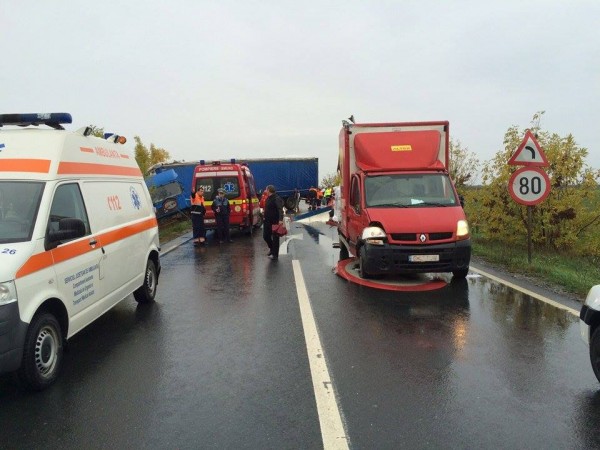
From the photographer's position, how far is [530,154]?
31.0 ft

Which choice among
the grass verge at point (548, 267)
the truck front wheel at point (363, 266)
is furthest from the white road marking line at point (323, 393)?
the grass verge at point (548, 267)

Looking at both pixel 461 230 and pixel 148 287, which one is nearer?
pixel 148 287

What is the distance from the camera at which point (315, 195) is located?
32812 mm

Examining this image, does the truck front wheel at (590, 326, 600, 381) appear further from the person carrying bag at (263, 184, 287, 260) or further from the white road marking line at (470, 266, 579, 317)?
the person carrying bag at (263, 184, 287, 260)

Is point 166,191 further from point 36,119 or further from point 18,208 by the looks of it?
point 18,208

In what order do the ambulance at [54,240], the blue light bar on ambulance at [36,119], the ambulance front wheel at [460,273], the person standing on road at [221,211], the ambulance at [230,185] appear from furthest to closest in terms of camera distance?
1. the ambulance at [230,185]
2. the person standing on road at [221,211]
3. the ambulance front wheel at [460,273]
4. the blue light bar on ambulance at [36,119]
5. the ambulance at [54,240]

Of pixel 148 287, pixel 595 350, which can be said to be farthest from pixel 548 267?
pixel 148 287

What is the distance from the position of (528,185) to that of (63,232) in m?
8.38

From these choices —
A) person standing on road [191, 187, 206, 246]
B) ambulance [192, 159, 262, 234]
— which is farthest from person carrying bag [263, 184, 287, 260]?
ambulance [192, 159, 262, 234]

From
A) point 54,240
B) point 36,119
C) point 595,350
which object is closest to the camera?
point 595,350

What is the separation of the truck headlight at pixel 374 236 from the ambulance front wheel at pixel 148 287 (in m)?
3.49

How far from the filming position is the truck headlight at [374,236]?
7.95 metres

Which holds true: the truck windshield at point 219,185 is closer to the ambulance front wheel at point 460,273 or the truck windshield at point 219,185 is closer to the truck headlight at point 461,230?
the ambulance front wheel at point 460,273

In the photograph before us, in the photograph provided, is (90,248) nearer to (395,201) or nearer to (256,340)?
(256,340)
